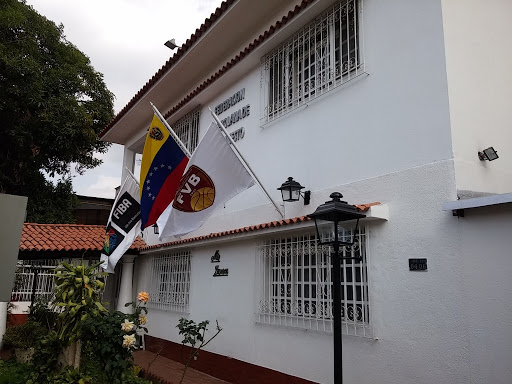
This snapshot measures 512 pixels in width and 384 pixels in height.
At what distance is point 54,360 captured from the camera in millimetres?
6332

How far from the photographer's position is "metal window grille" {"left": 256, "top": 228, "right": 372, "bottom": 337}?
5262 mm

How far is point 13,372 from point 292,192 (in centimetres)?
572

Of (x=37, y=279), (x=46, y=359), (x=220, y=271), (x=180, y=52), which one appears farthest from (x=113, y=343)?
(x=37, y=279)

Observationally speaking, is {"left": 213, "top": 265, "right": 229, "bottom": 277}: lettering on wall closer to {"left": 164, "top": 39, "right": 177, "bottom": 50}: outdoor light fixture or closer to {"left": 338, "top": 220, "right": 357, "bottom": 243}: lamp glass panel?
{"left": 338, "top": 220, "right": 357, "bottom": 243}: lamp glass panel

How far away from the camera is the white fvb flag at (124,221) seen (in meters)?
8.98

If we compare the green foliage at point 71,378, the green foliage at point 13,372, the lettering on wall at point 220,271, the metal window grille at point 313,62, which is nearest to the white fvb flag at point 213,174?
the metal window grille at point 313,62

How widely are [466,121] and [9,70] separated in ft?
46.4

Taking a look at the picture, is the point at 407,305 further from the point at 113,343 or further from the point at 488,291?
the point at 113,343

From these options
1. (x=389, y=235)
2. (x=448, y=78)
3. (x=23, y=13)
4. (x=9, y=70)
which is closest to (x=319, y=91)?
(x=448, y=78)

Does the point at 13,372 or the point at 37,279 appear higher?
the point at 37,279

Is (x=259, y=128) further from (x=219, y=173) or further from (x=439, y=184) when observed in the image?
(x=439, y=184)

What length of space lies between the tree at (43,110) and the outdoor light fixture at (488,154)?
13.7 meters

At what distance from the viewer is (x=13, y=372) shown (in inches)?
292

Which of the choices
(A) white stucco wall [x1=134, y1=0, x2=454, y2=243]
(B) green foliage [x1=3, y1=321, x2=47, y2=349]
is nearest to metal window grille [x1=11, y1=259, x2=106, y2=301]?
(B) green foliage [x1=3, y1=321, x2=47, y2=349]
